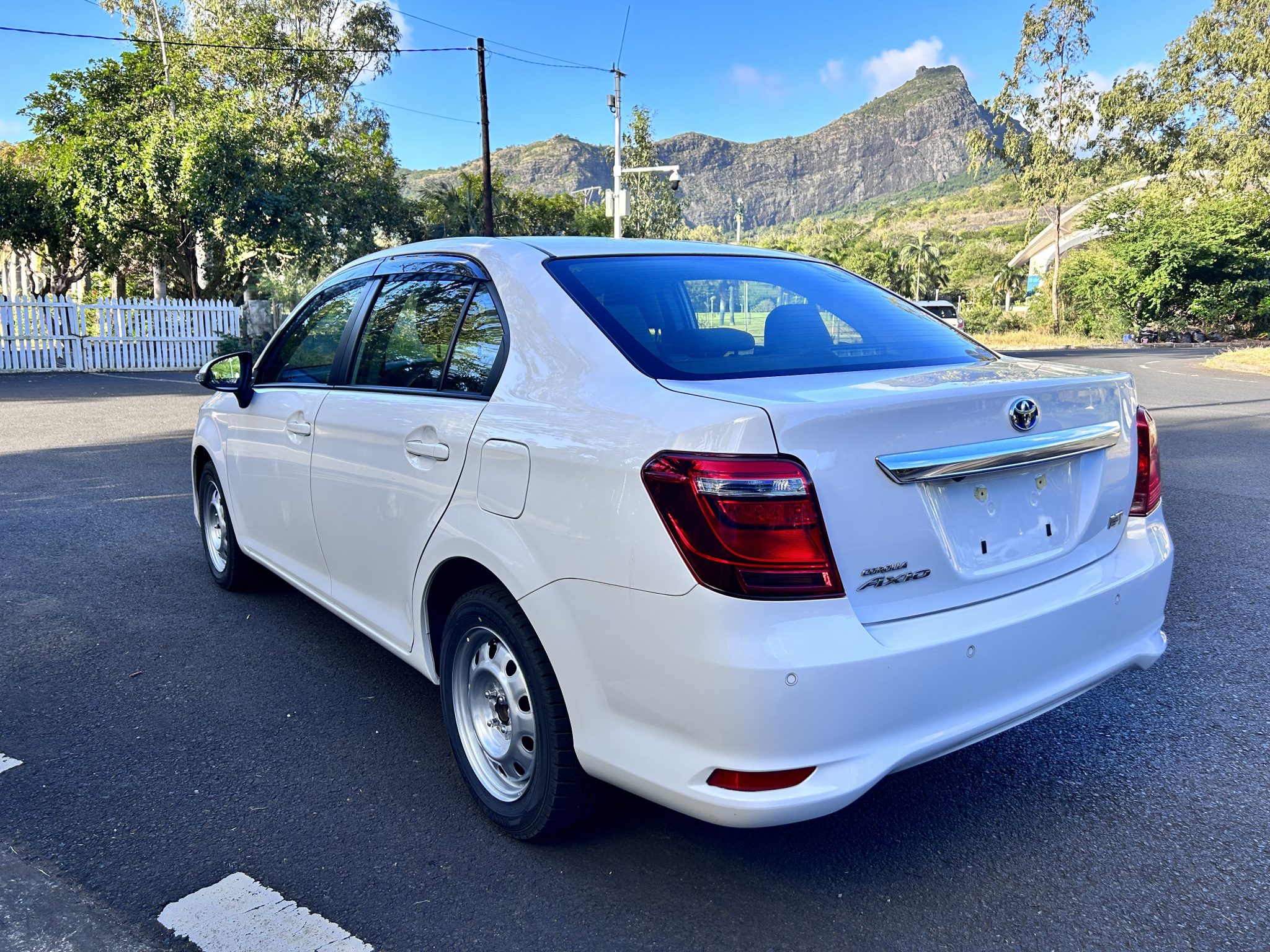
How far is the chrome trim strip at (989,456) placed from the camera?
6.91 feet

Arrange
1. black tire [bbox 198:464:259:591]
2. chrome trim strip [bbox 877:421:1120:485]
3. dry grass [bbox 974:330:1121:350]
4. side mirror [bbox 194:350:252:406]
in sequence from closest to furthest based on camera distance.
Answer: chrome trim strip [bbox 877:421:1120:485] → side mirror [bbox 194:350:252:406] → black tire [bbox 198:464:259:591] → dry grass [bbox 974:330:1121:350]

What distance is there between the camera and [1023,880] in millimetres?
2408

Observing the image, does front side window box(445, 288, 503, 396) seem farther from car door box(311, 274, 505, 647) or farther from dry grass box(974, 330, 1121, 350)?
dry grass box(974, 330, 1121, 350)

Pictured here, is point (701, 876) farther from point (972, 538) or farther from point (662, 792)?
point (972, 538)

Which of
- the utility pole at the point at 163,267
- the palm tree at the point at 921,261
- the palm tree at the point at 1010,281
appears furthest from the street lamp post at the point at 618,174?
the palm tree at the point at 921,261

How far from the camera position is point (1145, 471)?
2.80 metres

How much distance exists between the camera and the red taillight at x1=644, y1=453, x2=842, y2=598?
1976 millimetres

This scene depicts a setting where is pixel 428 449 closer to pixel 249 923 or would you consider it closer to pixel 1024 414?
pixel 249 923

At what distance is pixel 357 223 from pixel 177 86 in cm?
543

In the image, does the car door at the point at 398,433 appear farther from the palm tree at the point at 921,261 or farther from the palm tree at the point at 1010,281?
the palm tree at the point at 921,261

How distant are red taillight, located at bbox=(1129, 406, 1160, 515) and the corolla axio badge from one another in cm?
65

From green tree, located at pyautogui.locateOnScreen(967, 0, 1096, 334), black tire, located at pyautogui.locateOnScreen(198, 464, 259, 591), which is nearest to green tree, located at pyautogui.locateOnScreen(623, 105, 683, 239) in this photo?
green tree, located at pyautogui.locateOnScreen(967, 0, 1096, 334)

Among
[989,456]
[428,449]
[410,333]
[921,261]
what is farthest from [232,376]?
[921,261]

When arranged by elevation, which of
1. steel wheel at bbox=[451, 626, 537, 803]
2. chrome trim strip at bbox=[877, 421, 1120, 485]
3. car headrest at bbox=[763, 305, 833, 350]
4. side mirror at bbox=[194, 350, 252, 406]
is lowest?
steel wheel at bbox=[451, 626, 537, 803]
